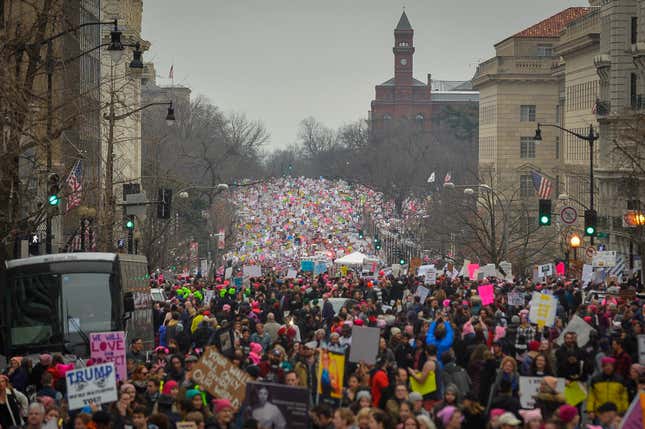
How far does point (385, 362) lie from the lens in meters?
20.7

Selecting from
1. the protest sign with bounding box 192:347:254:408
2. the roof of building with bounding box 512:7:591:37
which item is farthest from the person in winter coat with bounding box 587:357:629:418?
the roof of building with bounding box 512:7:591:37

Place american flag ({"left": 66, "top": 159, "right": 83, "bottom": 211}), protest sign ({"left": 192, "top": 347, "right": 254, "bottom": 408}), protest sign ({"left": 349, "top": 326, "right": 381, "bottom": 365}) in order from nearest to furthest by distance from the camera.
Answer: protest sign ({"left": 192, "top": 347, "right": 254, "bottom": 408}) < protest sign ({"left": 349, "top": 326, "right": 381, "bottom": 365}) < american flag ({"left": 66, "top": 159, "right": 83, "bottom": 211})

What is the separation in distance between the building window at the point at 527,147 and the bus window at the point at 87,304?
272 ft

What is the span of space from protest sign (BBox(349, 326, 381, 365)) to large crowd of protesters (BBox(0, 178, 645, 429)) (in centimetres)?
24

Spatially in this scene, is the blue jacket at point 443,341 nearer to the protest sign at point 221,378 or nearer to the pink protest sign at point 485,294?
the protest sign at point 221,378

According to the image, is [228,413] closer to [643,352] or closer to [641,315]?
[643,352]

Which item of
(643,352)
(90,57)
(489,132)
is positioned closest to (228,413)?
(643,352)

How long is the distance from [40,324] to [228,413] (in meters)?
12.1

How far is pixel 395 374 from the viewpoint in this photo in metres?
18.8

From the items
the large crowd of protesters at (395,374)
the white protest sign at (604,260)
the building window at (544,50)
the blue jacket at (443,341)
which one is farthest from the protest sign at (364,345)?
Result: the building window at (544,50)

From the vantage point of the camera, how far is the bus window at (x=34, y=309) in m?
26.8

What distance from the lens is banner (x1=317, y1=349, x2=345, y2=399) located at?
63.3 ft

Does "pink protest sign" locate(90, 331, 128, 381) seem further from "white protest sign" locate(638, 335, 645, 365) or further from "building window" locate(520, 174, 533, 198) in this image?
"building window" locate(520, 174, 533, 198)

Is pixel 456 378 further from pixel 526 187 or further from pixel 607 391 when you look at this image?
pixel 526 187
